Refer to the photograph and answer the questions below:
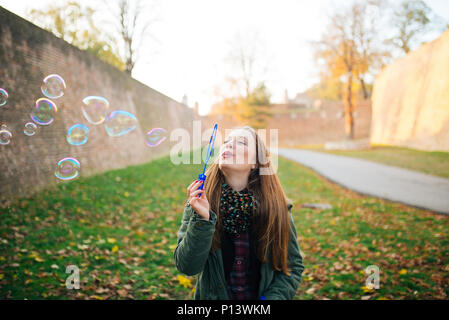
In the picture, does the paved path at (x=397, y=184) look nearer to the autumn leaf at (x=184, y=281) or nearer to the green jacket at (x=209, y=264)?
the autumn leaf at (x=184, y=281)

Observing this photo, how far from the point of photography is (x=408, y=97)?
20328 millimetres

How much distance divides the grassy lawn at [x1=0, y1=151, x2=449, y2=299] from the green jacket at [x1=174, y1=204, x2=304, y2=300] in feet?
6.43

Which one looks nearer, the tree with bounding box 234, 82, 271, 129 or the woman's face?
the woman's face

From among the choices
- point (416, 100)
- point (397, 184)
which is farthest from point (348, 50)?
point (397, 184)

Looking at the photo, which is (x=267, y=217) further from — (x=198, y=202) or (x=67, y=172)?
(x=67, y=172)

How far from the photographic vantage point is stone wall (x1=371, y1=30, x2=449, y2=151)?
48.5ft

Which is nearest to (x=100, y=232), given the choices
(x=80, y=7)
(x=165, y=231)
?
(x=165, y=231)

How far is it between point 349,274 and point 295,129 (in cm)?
3617

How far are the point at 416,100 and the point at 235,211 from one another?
21.8 metres

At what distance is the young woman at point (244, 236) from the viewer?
163cm

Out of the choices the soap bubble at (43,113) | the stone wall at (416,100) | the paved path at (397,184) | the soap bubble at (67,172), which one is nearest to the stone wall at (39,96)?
the soap bubble at (43,113)

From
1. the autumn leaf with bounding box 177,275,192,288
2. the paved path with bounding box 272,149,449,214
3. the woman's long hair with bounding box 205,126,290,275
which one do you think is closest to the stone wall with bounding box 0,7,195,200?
the autumn leaf with bounding box 177,275,192,288

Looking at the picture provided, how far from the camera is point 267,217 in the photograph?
1.69m

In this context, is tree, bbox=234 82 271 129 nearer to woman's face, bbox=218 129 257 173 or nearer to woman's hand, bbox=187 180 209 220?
woman's face, bbox=218 129 257 173
